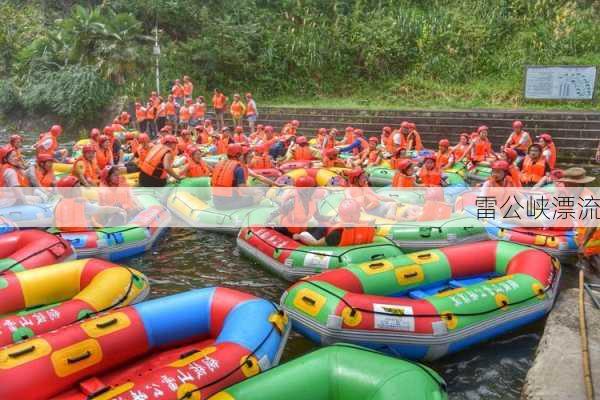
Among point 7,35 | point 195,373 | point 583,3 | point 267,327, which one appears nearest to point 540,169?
point 267,327

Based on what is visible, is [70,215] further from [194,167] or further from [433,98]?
[433,98]

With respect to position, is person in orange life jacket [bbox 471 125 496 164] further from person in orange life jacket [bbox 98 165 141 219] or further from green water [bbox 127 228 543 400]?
person in orange life jacket [bbox 98 165 141 219]

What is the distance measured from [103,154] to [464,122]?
941cm

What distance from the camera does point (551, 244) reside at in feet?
21.9

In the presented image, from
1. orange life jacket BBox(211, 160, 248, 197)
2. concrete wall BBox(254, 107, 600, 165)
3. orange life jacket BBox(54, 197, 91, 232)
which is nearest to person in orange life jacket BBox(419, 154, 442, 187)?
orange life jacket BBox(211, 160, 248, 197)

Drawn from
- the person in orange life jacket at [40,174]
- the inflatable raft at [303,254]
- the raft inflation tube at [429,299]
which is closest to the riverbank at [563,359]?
the raft inflation tube at [429,299]

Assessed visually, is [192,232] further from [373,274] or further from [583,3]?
[583,3]

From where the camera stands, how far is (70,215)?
688 cm

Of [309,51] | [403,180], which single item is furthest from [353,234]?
[309,51]

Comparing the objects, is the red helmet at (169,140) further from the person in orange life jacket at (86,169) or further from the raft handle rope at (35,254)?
the raft handle rope at (35,254)

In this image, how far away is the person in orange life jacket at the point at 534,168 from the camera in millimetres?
8766

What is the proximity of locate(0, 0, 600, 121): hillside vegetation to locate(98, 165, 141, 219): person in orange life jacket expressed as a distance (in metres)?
12.0

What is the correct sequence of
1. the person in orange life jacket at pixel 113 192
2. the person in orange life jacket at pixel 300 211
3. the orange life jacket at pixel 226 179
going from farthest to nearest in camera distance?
the orange life jacket at pixel 226 179, the person in orange life jacket at pixel 113 192, the person in orange life jacket at pixel 300 211

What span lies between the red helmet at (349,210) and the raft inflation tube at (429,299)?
31.3 inches
